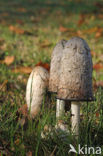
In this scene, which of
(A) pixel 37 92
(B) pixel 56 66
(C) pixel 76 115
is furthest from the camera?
(A) pixel 37 92

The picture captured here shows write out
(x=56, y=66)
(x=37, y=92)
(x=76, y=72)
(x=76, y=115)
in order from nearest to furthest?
(x=76, y=72) < (x=76, y=115) < (x=56, y=66) < (x=37, y=92)

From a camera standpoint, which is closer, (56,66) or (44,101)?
(56,66)

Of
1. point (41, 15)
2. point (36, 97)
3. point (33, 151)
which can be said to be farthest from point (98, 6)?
point (33, 151)

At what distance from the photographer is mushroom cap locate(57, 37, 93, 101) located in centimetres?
174

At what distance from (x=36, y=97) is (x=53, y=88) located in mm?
294

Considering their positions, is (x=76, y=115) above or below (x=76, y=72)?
below

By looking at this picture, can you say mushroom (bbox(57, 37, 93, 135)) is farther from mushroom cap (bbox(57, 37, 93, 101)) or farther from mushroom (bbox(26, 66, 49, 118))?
mushroom (bbox(26, 66, 49, 118))

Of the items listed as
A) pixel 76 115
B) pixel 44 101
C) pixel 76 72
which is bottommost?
pixel 76 115

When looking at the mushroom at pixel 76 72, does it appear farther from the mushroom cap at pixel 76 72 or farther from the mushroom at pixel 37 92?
the mushroom at pixel 37 92

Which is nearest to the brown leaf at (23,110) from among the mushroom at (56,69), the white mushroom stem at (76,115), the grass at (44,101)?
the grass at (44,101)

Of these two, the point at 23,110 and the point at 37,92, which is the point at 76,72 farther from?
the point at 23,110

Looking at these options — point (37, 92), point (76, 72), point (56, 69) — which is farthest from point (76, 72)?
point (37, 92)

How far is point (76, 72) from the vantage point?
1742mm

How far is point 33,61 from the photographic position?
3.83m
